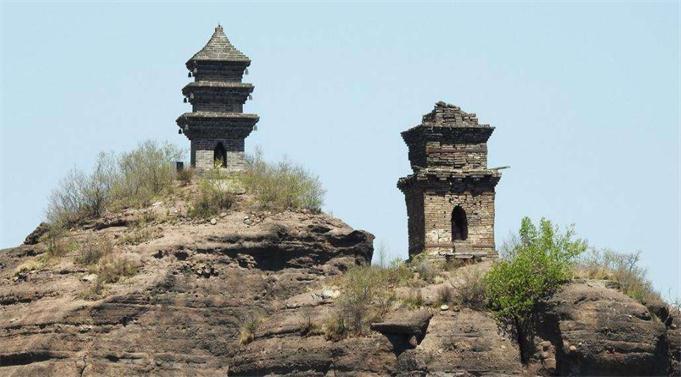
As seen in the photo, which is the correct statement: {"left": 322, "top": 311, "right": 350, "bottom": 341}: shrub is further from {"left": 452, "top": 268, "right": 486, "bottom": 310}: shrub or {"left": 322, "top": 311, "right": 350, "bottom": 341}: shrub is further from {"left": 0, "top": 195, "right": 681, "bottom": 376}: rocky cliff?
{"left": 452, "top": 268, "right": 486, "bottom": 310}: shrub

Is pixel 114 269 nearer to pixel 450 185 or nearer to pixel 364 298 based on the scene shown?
pixel 364 298

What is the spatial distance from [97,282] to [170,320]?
2.67m

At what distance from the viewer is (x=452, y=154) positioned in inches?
3219

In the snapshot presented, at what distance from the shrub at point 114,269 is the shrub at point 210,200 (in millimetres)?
3769

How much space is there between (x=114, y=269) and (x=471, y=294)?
12.0 meters

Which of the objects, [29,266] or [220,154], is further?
[220,154]

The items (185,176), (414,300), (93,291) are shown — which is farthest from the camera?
(185,176)

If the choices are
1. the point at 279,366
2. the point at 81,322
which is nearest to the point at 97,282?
the point at 81,322

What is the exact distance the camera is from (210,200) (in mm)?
82500

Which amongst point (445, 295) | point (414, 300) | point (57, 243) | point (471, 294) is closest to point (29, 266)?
point (57, 243)

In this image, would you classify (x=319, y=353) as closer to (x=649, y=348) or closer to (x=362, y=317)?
(x=362, y=317)

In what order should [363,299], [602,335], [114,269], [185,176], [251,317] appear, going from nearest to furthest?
[602,335] < [363,299] < [114,269] < [251,317] < [185,176]

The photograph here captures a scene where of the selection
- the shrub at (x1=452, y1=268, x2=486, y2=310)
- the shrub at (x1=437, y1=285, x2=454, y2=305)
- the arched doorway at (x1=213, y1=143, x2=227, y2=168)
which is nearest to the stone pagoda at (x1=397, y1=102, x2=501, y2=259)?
the shrub at (x1=452, y1=268, x2=486, y2=310)

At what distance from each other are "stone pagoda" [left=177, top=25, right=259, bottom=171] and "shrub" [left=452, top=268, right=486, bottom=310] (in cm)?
1688
